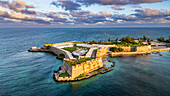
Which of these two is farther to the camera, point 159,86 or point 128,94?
point 159,86

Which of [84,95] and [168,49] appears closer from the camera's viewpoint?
[84,95]

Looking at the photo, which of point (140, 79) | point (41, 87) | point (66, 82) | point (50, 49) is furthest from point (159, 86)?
point (50, 49)

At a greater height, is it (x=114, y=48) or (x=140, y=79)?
(x=114, y=48)

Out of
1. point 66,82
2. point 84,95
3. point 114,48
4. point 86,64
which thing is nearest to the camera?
point 84,95

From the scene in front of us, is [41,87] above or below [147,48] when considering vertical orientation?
below

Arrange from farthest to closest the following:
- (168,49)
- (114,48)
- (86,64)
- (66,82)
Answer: (168,49)
(114,48)
(86,64)
(66,82)

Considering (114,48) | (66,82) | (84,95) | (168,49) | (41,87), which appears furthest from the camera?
(168,49)

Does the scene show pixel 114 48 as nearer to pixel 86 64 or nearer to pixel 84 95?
pixel 86 64

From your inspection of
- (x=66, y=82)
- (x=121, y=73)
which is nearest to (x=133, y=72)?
(x=121, y=73)

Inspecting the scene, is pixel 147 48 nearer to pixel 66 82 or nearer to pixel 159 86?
pixel 159 86
